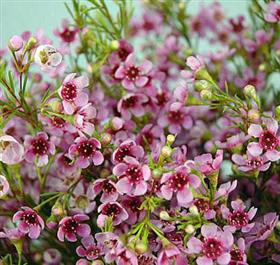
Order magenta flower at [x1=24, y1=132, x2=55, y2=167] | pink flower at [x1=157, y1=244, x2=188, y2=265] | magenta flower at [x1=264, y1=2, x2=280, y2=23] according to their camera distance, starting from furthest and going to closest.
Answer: magenta flower at [x1=264, y1=2, x2=280, y2=23] → magenta flower at [x1=24, y1=132, x2=55, y2=167] → pink flower at [x1=157, y1=244, x2=188, y2=265]

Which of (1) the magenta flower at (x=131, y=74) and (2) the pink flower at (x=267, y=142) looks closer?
(2) the pink flower at (x=267, y=142)

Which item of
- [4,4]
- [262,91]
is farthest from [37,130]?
[4,4]

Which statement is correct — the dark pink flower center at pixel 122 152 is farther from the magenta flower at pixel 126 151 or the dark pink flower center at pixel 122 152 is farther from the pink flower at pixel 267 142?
the pink flower at pixel 267 142

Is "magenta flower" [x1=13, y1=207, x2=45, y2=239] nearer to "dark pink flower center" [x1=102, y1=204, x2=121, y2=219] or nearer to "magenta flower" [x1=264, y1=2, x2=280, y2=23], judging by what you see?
"dark pink flower center" [x1=102, y1=204, x2=121, y2=219]

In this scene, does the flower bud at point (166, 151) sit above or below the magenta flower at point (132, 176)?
above

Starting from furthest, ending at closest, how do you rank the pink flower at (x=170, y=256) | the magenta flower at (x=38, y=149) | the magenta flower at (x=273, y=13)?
the magenta flower at (x=273, y=13) < the magenta flower at (x=38, y=149) < the pink flower at (x=170, y=256)

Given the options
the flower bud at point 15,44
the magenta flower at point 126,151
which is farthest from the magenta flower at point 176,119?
the flower bud at point 15,44

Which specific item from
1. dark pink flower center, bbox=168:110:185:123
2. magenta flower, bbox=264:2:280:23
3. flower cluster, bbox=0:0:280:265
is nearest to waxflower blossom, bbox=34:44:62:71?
flower cluster, bbox=0:0:280:265
